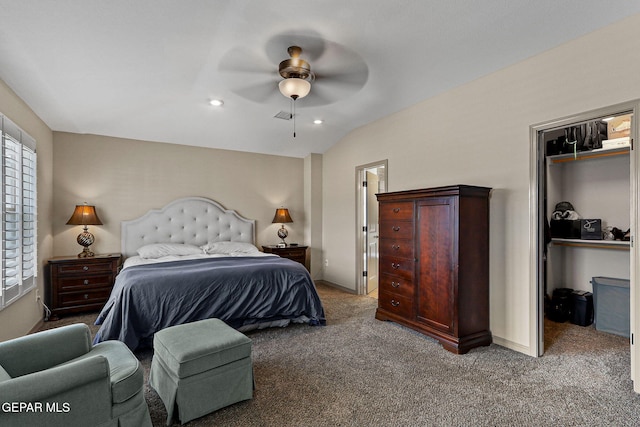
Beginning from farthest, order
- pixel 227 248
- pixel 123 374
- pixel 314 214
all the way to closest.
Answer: pixel 314 214, pixel 227 248, pixel 123 374

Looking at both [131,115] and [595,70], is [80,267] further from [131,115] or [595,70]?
[595,70]

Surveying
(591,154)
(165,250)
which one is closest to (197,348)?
(165,250)

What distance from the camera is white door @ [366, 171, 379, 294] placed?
17.4 feet

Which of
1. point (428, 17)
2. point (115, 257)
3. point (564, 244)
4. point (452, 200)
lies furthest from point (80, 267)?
point (564, 244)

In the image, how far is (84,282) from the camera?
13.6 ft

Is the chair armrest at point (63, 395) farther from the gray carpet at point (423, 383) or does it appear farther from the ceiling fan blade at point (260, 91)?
the ceiling fan blade at point (260, 91)

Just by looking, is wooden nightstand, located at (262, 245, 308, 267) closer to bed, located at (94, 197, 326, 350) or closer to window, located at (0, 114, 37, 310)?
bed, located at (94, 197, 326, 350)

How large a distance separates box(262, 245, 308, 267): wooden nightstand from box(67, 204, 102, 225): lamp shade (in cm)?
257

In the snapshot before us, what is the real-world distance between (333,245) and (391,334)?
2527 mm

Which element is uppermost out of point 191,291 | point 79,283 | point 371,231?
point 371,231

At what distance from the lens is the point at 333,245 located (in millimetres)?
5805

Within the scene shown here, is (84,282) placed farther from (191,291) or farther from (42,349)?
(42,349)

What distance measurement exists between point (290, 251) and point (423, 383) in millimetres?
3518

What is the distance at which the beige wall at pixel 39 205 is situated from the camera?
113 inches
